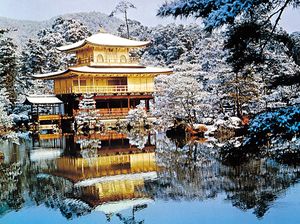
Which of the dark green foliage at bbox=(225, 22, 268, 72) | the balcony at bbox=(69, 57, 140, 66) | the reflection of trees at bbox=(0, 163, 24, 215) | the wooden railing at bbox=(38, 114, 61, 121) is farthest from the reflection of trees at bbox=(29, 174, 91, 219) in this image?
the balcony at bbox=(69, 57, 140, 66)

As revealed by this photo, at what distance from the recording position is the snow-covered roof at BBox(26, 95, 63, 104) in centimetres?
2633

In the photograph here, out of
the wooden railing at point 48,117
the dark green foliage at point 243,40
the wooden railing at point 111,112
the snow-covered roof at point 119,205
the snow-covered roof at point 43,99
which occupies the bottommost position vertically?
the snow-covered roof at point 119,205

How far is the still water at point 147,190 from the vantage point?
6.59 m

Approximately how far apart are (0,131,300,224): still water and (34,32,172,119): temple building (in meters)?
14.5

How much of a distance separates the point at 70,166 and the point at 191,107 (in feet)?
38.2

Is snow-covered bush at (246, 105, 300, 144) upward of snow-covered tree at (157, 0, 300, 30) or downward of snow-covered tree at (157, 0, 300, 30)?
downward

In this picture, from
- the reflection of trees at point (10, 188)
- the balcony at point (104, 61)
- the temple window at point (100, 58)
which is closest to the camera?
the reflection of trees at point (10, 188)

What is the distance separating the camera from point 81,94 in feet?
87.3

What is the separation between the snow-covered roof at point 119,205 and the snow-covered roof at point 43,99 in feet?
65.6

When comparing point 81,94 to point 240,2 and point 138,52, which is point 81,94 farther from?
point 240,2

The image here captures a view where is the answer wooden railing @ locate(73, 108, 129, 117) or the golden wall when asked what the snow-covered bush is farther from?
the golden wall

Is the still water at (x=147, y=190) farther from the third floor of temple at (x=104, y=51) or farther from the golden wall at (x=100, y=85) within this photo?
the third floor of temple at (x=104, y=51)

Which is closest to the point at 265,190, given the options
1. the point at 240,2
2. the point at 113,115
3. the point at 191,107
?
the point at 240,2

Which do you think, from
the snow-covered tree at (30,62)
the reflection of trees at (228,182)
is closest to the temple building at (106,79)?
the snow-covered tree at (30,62)
